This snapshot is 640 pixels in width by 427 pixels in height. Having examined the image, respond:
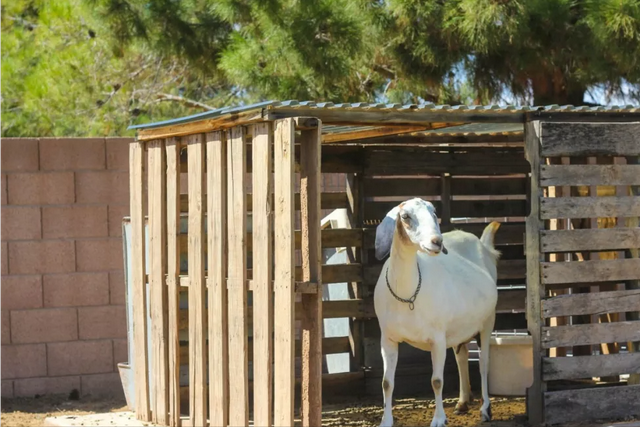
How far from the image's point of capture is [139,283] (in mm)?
8461

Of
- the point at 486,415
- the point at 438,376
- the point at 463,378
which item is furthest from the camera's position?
the point at 463,378

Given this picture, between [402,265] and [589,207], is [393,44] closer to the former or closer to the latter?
[589,207]

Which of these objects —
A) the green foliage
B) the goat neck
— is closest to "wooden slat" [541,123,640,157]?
the goat neck

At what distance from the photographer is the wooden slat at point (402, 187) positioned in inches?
368

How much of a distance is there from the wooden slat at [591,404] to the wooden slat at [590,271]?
0.83 m

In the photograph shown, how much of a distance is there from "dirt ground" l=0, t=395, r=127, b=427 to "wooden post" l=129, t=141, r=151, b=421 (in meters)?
1.06

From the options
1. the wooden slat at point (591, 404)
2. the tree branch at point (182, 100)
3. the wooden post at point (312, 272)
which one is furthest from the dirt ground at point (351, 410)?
the tree branch at point (182, 100)

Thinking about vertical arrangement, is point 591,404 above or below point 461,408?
above

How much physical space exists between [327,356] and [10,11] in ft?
33.8

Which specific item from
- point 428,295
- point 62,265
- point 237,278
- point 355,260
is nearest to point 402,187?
point 355,260

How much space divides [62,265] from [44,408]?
1.36 m

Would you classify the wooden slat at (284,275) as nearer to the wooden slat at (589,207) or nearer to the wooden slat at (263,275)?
the wooden slat at (263,275)

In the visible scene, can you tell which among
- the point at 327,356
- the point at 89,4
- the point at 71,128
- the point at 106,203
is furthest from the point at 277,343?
the point at 71,128

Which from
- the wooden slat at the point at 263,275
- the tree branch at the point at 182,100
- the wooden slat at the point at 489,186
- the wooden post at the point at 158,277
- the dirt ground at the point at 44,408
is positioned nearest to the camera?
the wooden slat at the point at 263,275
